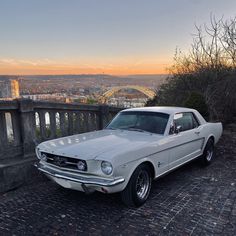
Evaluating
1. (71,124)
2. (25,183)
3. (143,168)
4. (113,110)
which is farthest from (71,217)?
(113,110)

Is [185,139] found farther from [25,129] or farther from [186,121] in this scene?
[25,129]

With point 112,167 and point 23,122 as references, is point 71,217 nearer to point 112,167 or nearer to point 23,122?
point 112,167

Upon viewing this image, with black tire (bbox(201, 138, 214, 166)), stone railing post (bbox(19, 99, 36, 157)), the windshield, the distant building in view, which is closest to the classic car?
the windshield

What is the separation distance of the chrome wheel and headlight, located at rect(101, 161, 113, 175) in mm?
707

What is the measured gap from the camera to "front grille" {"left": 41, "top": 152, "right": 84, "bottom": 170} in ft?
12.2

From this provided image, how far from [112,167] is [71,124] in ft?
10.4

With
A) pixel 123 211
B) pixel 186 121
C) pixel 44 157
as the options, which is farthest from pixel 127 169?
pixel 186 121

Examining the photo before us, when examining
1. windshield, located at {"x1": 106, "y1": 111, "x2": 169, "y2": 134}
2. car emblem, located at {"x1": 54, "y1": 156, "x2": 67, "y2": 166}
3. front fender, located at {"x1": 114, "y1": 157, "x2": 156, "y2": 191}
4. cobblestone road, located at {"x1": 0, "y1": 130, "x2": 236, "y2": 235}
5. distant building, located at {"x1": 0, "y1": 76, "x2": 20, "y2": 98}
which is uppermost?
distant building, located at {"x1": 0, "y1": 76, "x2": 20, "y2": 98}

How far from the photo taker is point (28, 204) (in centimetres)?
411

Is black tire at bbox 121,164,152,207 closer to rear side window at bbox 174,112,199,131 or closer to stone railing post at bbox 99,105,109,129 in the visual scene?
rear side window at bbox 174,112,199,131

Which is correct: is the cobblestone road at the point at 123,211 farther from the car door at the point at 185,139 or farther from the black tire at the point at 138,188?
the car door at the point at 185,139

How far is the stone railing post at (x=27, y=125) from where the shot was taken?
5.12 meters

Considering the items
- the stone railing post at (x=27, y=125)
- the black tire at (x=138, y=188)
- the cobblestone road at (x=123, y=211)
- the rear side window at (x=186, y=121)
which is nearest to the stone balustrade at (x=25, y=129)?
the stone railing post at (x=27, y=125)

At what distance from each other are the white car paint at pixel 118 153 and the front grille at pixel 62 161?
0.22ft
